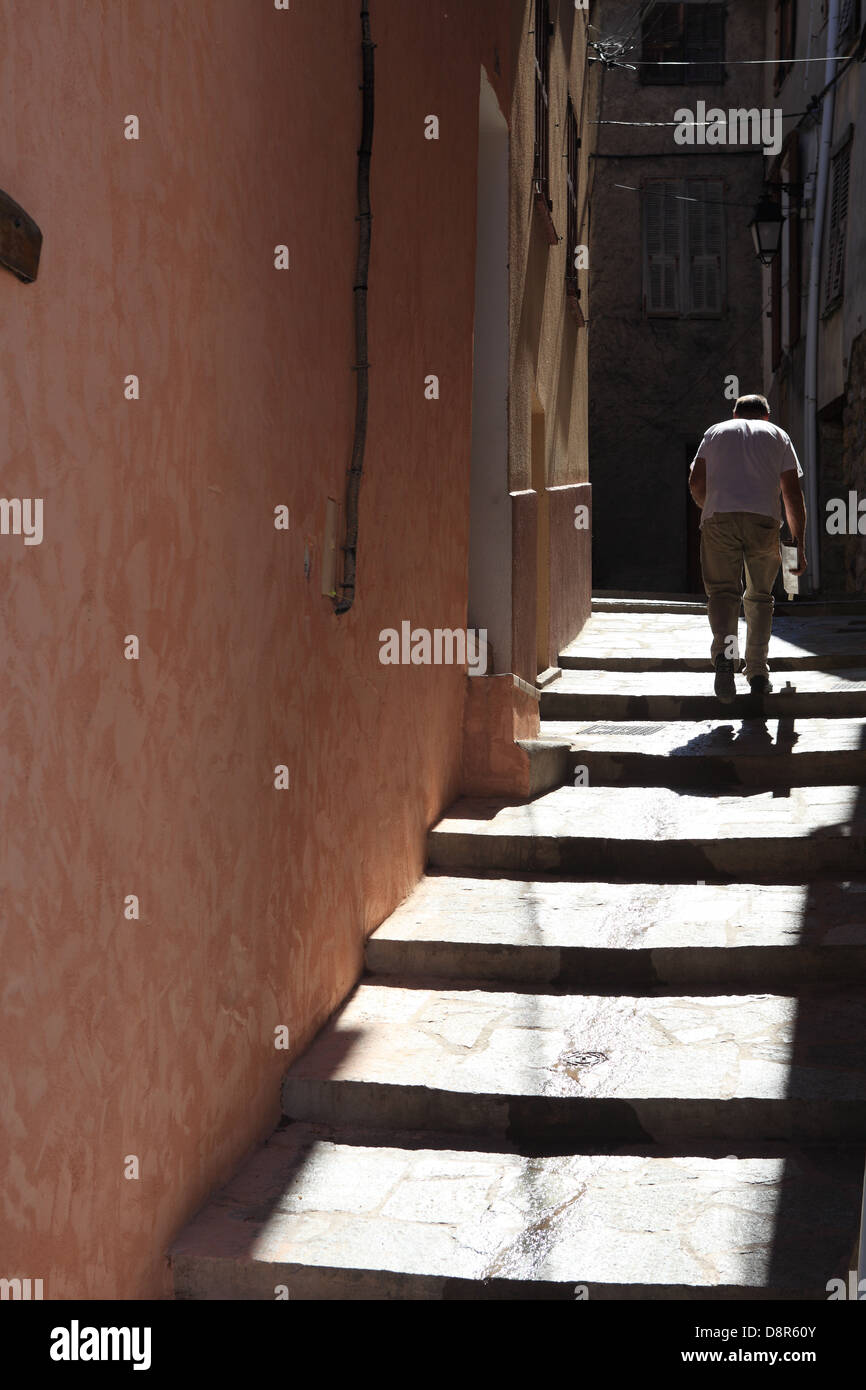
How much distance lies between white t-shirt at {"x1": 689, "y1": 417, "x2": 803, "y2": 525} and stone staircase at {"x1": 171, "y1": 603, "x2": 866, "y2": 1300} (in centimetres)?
153

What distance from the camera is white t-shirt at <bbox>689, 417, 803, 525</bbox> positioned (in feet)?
25.7

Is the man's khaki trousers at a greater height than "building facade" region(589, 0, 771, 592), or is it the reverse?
"building facade" region(589, 0, 771, 592)

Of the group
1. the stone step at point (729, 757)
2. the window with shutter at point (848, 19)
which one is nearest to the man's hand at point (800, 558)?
the stone step at point (729, 757)

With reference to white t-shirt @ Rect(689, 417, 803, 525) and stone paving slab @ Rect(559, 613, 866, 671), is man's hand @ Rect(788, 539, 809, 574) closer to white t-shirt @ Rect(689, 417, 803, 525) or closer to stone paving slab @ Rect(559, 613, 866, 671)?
white t-shirt @ Rect(689, 417, 803, 525)

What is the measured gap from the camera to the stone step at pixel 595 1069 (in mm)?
4070

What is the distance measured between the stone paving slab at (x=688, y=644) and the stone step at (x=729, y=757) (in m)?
1.66

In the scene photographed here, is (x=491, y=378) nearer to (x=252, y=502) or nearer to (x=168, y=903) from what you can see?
(x=252, y=502)

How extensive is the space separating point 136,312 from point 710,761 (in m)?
4.33

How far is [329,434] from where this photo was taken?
472cm

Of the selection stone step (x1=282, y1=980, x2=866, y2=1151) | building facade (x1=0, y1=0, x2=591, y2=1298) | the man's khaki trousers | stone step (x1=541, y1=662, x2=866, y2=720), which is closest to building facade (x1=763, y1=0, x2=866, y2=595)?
stone step (x1=541, y1=662, x2=866, y2=720)

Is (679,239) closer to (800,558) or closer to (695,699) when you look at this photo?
(800,558)

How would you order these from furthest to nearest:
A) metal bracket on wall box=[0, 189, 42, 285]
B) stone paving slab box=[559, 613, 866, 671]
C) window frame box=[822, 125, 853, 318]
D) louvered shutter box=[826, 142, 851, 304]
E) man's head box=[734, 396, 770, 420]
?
1. louvered shutter box=[826, 142, 851, 304]
2. window frame box=[822, 125, 853, 318]
3. stone paving slab box=[559, 613, 866, 671]
4. man's head box=[734, 396, 770, 420]
5. metal bracket on wall box=[0, 189, 42, 285]

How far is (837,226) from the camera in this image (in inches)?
567
